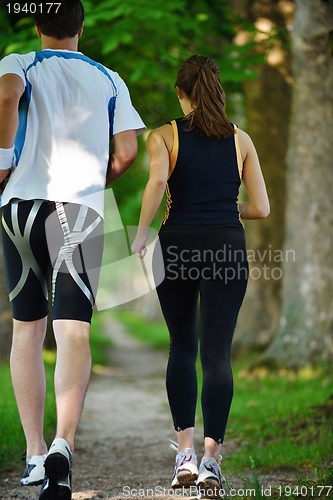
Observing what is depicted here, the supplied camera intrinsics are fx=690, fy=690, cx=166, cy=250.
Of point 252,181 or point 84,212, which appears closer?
point 84,212

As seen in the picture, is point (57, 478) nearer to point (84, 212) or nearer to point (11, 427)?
point (84, 212)

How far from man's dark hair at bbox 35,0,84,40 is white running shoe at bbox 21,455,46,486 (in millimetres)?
2017

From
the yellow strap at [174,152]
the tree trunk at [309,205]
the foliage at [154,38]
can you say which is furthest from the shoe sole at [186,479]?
the tree trunk at [309,205]

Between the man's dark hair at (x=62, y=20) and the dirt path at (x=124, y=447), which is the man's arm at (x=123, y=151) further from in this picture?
the dirt path at (x=124, y=447)

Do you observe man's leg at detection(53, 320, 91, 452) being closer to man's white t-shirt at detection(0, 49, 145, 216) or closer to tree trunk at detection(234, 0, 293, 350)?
man's white t-shirt at detection(0, 49, 145, 216)

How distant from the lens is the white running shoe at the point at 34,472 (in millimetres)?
3185

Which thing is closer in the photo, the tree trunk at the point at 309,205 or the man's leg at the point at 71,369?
the man's leg at the point at 71,369

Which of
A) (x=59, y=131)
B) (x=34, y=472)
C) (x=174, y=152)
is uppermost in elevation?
(x=59, y=131)

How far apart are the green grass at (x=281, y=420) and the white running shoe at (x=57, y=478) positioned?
1.18 meters

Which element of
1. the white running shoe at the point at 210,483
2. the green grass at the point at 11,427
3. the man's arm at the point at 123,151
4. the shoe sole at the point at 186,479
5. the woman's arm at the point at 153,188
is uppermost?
the man's arm at the point at 123,151

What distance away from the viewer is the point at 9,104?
3068 mm

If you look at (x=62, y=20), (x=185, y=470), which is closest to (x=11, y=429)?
(x=185, y=470)

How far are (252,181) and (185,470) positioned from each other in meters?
1.51

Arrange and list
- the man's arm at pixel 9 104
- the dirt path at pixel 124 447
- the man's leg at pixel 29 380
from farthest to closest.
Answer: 1. the dirt path at pixel 124 447
2. the man's leg at pixel 29 380
3. the man's arm at pixel 9 104
